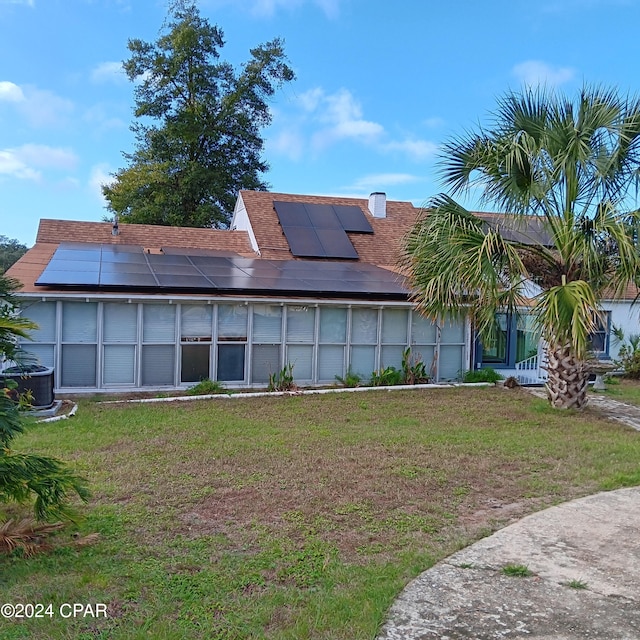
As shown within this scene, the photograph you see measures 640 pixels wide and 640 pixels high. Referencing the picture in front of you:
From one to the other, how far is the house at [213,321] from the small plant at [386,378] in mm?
326

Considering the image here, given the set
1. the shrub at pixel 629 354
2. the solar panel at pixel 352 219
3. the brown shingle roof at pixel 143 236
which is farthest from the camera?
the solar panel at pixel 352 219

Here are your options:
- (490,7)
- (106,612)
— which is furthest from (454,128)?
(106,612)

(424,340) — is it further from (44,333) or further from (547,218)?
(44,333)

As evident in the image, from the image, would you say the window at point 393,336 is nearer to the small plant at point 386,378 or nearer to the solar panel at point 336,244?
the small plant at point 386,378

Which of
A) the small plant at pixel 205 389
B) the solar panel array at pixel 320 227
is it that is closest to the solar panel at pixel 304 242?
the solar panel array at pixel 320 227

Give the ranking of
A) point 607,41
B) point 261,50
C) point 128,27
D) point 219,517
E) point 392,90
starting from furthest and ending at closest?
1. point 261,50
2. point 128,27
3. point 392,90
4. point 607,41
5. point 219,517

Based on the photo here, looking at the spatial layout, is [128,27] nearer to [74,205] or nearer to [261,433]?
[74,205]

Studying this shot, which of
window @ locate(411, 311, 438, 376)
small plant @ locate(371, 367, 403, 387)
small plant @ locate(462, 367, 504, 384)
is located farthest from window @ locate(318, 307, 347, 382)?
small plant @ locate(462, 367, 504, 384)

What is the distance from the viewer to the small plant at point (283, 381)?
12.6 m

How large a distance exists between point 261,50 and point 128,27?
677cm

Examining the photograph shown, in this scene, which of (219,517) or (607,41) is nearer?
(219,517)

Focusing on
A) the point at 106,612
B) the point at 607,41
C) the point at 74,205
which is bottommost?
the point at 106,612

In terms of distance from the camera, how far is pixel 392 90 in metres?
20.5

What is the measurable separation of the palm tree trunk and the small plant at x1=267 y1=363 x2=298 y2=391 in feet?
17.8
